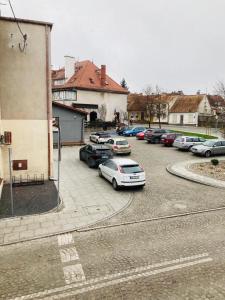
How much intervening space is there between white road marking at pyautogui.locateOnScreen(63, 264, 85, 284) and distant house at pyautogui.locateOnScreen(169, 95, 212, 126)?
181ft

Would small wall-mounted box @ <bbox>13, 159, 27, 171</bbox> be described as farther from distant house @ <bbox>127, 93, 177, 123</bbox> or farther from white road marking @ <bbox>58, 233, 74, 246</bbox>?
distant house @ <bbox>127, 93, 177, 123</bbox>

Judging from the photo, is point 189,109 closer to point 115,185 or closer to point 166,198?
point 115,185

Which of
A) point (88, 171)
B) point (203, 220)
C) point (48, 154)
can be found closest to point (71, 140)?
point (88, 171)

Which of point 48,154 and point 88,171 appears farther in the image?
point 88,171

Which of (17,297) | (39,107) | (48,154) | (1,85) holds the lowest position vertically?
(17,297)

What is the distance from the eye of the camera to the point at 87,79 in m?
50.1

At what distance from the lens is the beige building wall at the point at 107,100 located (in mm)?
48438

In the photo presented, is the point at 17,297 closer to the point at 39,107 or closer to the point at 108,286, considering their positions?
the point at 108,286

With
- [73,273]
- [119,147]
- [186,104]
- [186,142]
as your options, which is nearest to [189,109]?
[186,104]

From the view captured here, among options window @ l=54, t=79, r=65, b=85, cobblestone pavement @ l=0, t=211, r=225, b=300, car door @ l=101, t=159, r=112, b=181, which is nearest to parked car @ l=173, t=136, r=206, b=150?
car door @ l=101, t=159, r=112, b=181

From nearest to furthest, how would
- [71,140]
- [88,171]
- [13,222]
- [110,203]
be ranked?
1. [13,222]
2. [110,203]
3. [88,171]
4. [71,140]

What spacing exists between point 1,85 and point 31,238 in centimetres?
943

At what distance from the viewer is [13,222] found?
10.6 metres

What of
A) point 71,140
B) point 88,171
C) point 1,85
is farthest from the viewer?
point 71,140
